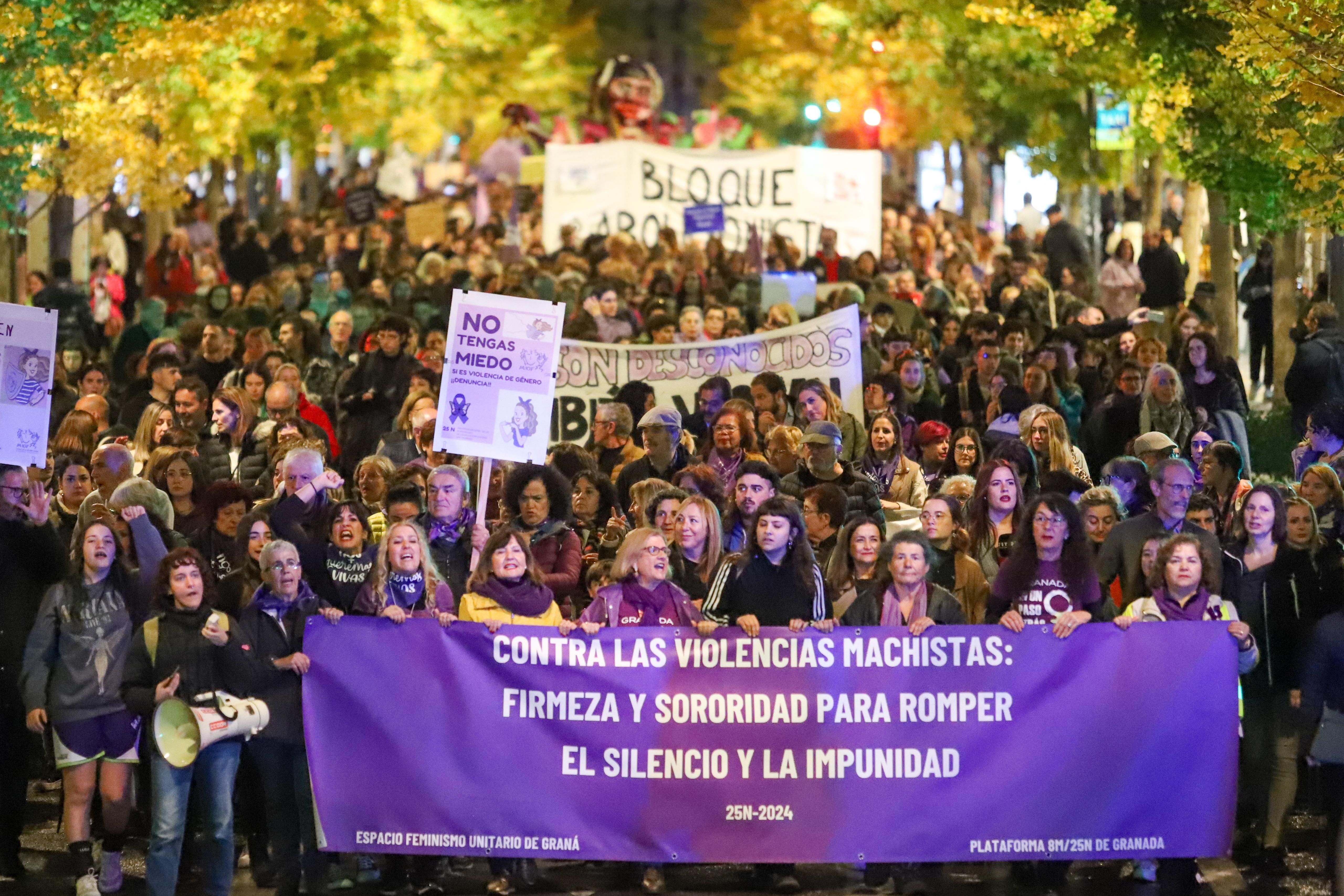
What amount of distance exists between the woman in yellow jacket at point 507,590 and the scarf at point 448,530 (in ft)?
3.52

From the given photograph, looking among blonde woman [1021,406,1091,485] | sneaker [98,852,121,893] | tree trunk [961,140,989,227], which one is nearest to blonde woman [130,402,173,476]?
sneaker [98,852,121,893]

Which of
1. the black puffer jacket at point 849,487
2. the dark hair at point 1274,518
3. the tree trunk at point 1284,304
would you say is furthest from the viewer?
the tree trunk at point 1284,304

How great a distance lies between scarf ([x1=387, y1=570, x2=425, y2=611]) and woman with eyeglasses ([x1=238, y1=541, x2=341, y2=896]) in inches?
12.8

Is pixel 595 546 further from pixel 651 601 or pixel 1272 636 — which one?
pixel 1272 636

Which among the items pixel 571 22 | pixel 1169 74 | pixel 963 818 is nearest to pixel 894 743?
pixel 963 818

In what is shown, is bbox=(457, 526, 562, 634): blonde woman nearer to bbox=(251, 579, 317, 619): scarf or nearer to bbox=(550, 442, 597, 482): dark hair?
bbox=(251, 579, 317, 619): scarf

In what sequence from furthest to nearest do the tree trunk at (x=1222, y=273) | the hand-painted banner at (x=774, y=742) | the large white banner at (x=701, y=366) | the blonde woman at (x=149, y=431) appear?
1. the tree trunk at (x=1222, y=273)
2. the large white banner at (x=701, y=366)
3. the blonde woman at (x=149, y=431)
4. the hand-painted banner at (x=774, y=742)

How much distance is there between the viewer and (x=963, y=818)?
407 inches

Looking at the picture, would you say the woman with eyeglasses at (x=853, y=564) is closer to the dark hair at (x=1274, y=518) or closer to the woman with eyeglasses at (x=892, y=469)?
the dark hair at (x=1274, y=518)

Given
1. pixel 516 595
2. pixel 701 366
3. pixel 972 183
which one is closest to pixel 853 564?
pixel 516 595

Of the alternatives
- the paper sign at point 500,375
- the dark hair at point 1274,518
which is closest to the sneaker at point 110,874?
the paper sign at point 500,375

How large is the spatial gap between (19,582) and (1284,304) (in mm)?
15320

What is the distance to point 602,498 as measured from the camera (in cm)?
1285

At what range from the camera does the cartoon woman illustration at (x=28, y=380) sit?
478 inches
